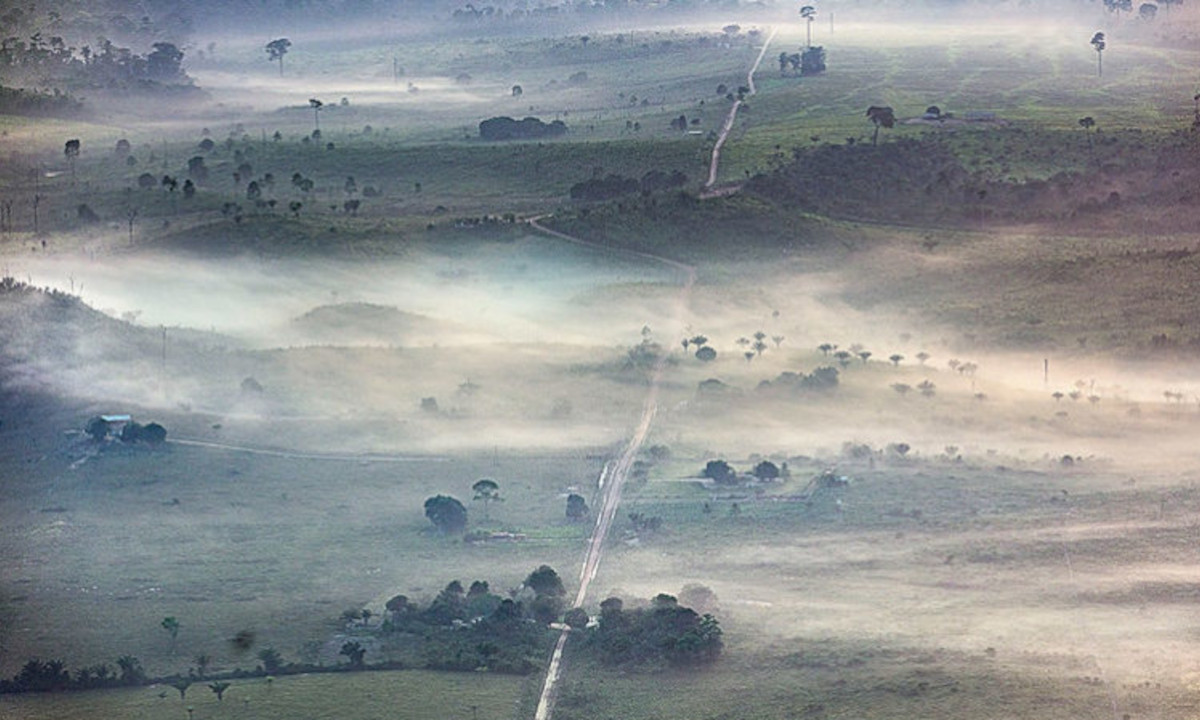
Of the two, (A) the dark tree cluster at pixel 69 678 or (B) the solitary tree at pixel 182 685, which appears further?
(A) the dark tree cluster at pixel 69 678

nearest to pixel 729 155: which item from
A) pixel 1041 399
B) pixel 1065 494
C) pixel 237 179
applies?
pixel 237 179

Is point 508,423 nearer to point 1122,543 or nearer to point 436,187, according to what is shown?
point 1122,543

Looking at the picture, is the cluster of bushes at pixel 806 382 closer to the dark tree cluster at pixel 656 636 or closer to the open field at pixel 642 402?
the open field at pixel 642 402

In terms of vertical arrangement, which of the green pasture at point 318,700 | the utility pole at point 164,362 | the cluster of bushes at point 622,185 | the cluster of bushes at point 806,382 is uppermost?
the cluster of bushes at point 622,185

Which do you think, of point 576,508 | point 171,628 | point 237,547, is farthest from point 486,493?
point 171,628

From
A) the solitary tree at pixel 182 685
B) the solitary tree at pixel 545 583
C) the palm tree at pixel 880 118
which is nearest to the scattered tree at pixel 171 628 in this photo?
the solitary tree at pixel 182 685

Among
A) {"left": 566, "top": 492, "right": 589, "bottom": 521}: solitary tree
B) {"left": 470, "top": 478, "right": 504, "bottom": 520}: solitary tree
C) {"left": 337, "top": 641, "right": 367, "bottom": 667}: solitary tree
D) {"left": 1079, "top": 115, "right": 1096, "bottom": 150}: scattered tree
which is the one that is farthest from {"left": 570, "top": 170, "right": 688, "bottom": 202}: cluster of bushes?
{"left": 337, "top": 641, "right": 367, "bottom": 667}: solitary tree
